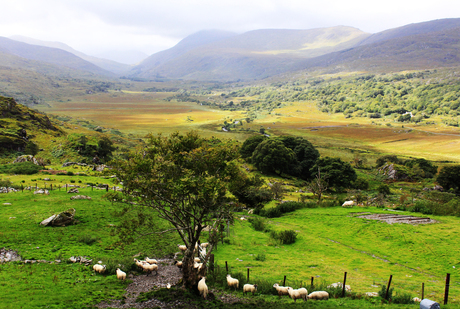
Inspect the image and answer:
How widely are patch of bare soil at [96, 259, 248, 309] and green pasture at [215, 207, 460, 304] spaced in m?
3.22

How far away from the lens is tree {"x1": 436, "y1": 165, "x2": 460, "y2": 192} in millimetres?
51906

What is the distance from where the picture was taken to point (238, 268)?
739 inches

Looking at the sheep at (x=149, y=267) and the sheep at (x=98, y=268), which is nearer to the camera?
the sheep at (x=98, y=268)

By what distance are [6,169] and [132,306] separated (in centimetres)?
3808

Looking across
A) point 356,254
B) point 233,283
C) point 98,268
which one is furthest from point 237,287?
point 356,254

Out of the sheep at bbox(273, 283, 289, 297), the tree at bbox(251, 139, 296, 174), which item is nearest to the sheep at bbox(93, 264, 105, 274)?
the sheep at bbox(273, 283, 289, 297)

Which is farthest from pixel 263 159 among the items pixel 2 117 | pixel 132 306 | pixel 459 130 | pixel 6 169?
pixel 459 130

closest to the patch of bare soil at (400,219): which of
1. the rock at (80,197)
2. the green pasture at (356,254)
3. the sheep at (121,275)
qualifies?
the green pasture at (356,254)

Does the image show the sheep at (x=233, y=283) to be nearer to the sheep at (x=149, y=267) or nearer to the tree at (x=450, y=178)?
the sheep at (x=149, y=267)

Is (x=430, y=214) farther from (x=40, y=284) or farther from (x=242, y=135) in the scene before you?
(x=242, y=135)

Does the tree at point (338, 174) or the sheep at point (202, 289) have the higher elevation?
the sheep at point (202, 289)

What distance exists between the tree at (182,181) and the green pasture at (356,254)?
5377 mm

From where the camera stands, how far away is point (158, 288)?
15453 mm

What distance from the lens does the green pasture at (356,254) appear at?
16578 mm
